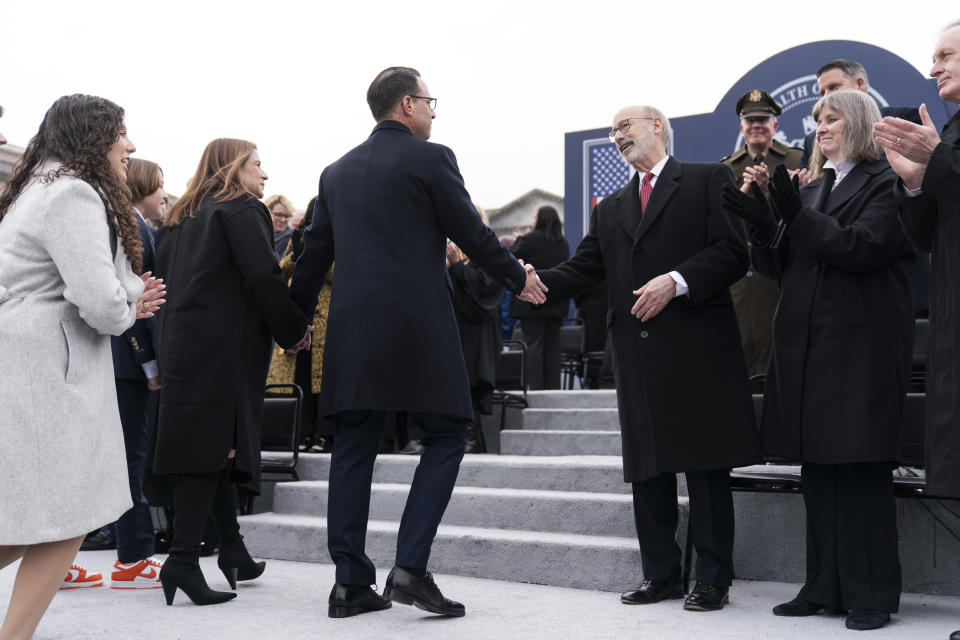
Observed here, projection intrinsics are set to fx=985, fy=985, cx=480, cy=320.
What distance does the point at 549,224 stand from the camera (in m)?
8.78

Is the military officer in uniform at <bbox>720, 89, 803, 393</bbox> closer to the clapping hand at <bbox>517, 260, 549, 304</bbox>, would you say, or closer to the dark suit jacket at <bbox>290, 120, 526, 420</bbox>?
the clapping hand at <bbox>517, 260, 549, 304</bbox>

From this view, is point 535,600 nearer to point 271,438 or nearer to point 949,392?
point 949,392

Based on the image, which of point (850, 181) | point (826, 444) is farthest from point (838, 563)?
point (850, 181)

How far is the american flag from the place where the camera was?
972 cm

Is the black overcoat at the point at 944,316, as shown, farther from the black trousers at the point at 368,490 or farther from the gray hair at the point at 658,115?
the black trousers at the point at 368,490

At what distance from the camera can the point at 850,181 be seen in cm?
362

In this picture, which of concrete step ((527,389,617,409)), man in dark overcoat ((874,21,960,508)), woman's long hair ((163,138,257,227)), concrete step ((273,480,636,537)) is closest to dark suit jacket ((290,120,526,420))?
woman's long hair ((163,138,257,227))

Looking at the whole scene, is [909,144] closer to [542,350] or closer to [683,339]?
[683,339]

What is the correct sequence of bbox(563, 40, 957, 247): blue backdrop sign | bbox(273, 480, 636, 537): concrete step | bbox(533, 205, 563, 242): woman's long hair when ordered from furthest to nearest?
bbox(533, 205, 563, 242): woman's long hair
bbox(563, 40, 957, 247): blue backdrop sign
bbox(273, 480, 636, 537): concrete step

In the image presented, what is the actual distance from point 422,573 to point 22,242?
168cm

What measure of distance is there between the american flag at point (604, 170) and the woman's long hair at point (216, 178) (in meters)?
6.12

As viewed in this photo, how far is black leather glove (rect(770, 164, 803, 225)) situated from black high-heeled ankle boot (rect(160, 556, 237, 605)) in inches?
98.8

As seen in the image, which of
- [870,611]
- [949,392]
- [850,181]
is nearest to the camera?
[949,392]

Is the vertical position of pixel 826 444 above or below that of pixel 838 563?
above
